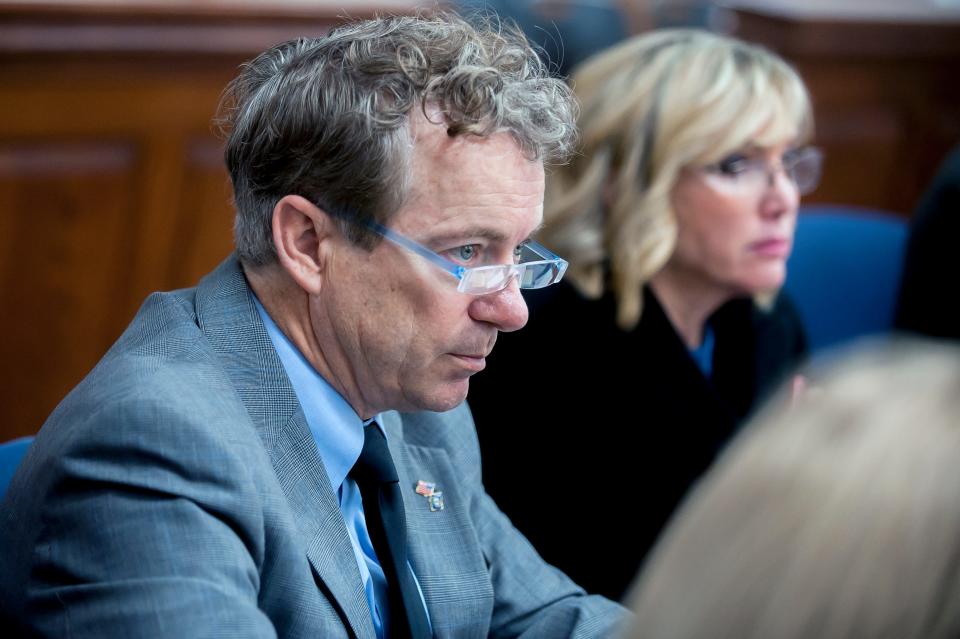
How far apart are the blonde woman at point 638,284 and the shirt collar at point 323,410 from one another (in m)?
0.83

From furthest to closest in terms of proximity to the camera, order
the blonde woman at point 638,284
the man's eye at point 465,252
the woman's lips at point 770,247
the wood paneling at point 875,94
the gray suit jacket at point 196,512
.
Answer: the wood paneling at point 875,94 < the woman's lips at point 770,247 < the blonde woman at point 638,284 < the man's eye at point 465,252 < the gray suit jacket at point 196,512

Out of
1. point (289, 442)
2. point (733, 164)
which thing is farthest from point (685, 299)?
point (289, 442)

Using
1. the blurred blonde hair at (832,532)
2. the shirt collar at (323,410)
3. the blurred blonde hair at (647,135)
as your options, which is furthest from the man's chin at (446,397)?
the blurred blonde hair at (647,135)

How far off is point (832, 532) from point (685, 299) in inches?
72.6

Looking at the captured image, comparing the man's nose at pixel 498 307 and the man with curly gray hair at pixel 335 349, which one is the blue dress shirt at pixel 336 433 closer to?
the man with curly gray hair at pixel 335 349

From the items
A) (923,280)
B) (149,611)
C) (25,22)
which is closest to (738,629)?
(149,611)

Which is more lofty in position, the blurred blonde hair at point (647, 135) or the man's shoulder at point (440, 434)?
the blurred blonde hair at point (647, 135)

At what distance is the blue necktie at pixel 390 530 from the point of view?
1.54 m

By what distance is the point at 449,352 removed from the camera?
5.10 ft

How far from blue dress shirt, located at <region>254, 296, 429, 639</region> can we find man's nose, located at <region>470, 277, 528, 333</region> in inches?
8.3

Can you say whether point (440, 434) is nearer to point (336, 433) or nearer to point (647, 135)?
point (336, 433)

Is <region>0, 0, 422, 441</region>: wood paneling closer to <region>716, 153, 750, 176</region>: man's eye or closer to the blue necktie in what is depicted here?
<region>716, 153, 750, 176</region>: man's eye

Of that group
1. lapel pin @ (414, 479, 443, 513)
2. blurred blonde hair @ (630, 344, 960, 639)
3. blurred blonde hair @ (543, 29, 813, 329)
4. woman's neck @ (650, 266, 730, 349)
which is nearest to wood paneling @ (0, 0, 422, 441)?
blurred blonde hair @ (543, 29, 813, 329)

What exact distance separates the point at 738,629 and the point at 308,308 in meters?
0.89
